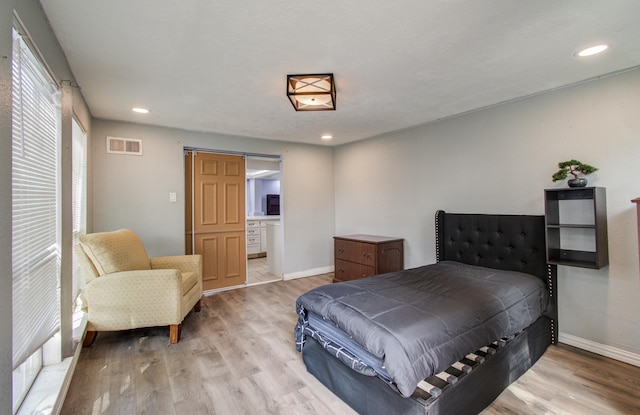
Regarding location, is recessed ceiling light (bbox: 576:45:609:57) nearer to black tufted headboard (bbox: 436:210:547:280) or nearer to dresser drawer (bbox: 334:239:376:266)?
black tufted headboard (bbox: 436:210:547:280)

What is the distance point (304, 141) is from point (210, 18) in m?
3.18

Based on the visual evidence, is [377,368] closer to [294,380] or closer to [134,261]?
[294,380]

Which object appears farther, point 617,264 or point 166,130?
point 166,130

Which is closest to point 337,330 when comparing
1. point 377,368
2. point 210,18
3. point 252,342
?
point 377,368

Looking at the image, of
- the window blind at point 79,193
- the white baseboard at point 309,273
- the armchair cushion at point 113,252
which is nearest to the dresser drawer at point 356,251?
the white baseboard at point 309,273

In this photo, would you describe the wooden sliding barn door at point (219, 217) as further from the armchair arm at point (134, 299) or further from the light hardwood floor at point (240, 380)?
the armchair arm at point (134, 299)

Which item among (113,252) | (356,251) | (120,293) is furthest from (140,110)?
(356,251)

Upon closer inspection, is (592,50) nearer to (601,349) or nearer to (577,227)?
(577,227)

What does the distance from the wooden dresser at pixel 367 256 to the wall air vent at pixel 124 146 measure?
293 centimetres

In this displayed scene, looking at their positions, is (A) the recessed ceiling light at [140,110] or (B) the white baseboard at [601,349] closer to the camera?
(B) the white baseboard at [601,349]

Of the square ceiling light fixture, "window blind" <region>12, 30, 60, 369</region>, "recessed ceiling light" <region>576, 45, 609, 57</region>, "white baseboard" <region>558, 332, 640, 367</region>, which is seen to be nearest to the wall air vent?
"window blind" <region>12, 30, 60, 369</region>

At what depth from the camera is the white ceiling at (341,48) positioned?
60.0 inches

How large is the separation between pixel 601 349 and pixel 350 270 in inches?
103

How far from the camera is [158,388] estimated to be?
198 cm
